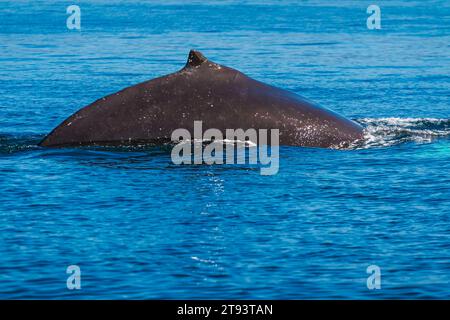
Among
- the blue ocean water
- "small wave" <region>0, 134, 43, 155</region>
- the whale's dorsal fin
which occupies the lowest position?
A: the blue ocean water

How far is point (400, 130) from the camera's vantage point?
2023 centimetres

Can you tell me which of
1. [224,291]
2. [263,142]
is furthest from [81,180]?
[224,291]

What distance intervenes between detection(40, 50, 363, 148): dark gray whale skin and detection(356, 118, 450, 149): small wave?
214cm

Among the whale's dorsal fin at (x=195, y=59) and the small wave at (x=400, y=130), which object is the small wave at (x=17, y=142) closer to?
the whale's dorsal fin at (x=195, y=59)

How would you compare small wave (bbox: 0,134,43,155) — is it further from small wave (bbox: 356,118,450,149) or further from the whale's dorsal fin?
small wave (bbox: 356,118,450,149)

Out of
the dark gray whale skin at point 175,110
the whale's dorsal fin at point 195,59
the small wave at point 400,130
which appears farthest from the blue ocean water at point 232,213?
the whale's dorsal fin at point 195,59

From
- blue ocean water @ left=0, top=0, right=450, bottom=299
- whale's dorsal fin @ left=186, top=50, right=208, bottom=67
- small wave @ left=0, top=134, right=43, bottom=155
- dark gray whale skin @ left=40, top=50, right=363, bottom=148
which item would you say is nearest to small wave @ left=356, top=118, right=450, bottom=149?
blue ocean water @ left=0, top=0, right=450, bottom=299

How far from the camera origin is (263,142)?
1747cm

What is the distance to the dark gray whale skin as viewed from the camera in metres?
16.9

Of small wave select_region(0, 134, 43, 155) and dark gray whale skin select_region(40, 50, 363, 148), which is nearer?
dark gray whale skin select_region(40, 50, 363, 148)

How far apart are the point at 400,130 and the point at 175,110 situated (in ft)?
17.2

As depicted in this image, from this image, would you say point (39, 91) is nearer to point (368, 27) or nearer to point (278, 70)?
point (278, 70)

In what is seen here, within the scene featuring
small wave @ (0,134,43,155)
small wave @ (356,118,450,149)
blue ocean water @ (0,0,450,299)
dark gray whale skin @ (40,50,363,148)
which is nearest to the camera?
blue ocean water @ (0,0,450,299)

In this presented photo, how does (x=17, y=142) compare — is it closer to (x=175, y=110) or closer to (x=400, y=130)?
Result: (x=175, y=110)
